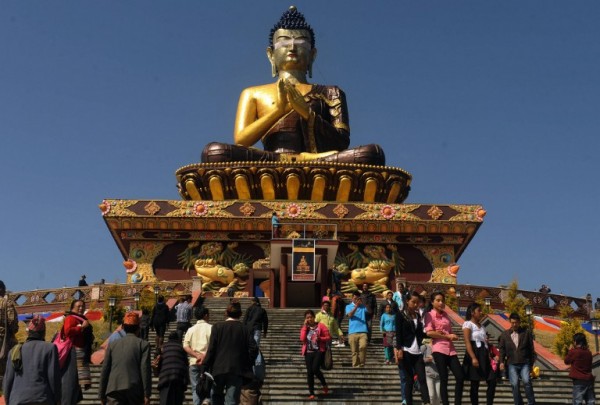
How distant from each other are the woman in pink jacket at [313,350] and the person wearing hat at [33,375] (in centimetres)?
395

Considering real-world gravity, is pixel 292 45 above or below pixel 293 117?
above

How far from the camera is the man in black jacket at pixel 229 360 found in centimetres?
737

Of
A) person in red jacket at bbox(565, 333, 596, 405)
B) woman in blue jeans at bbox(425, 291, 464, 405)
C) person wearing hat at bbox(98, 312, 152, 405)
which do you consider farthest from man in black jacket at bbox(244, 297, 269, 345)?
person wearing hat at bbox(98, 312, 152, 405)

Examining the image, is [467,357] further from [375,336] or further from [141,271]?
[141,271]

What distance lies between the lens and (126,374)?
694 cm

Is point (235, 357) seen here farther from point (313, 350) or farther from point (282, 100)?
point (282, 100)

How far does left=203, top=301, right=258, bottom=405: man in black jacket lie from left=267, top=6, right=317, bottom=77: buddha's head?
22949 millimetres

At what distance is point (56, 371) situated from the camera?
658 cm

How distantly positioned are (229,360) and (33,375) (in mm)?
1626

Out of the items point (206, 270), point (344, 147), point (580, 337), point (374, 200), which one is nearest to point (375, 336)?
point (580, 337)

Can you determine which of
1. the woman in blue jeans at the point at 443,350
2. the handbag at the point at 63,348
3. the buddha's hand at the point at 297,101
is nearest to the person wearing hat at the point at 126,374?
the handbag at the point at 63,348

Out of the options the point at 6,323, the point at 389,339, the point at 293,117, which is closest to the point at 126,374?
the point at 6,323

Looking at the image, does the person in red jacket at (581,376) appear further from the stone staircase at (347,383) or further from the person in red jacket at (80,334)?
the person in red jacket at (80,334)

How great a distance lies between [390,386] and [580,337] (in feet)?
7.70
